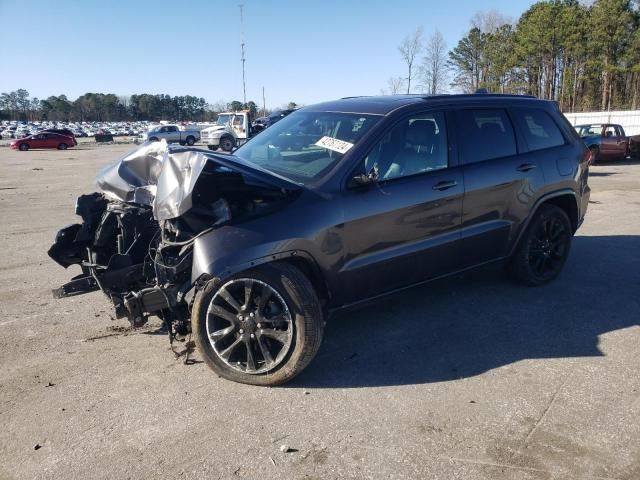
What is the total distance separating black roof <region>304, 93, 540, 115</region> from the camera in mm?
4039

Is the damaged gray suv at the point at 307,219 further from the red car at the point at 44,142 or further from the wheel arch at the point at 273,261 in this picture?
the red car at the point at 44,142

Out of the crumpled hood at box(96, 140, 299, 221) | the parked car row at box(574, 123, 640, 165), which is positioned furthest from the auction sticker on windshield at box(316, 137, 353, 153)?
the parked car row at box(574, 123, 640, 165)

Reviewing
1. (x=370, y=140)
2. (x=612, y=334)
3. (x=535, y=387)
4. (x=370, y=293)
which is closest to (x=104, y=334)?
(x=370, y=293)

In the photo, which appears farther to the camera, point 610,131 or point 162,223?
point 610,131

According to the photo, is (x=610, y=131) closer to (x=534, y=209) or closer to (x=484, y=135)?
(x=534, y=209)

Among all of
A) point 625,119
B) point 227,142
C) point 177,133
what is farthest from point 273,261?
point 177,133

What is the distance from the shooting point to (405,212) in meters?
3.77

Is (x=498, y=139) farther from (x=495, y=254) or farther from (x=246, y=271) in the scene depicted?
(x=246, y=271)

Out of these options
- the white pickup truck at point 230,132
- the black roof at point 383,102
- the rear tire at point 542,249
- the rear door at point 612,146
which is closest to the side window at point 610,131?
the rear door at point 612,146

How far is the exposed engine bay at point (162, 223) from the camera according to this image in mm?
3266

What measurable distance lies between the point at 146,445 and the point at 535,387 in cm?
242

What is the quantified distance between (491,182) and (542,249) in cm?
117

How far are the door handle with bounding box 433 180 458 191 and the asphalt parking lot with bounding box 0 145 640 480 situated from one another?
1152mm

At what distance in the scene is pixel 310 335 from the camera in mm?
3230
